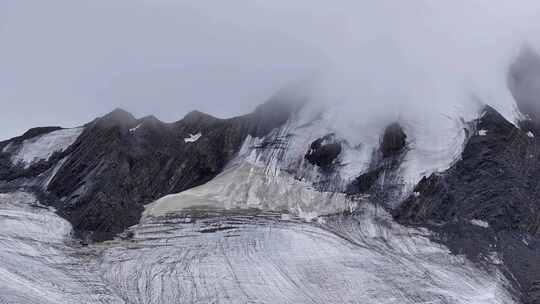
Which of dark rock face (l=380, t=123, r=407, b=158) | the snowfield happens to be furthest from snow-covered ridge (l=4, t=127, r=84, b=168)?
dark rock face (l=380, t=123, r=407, b=158)

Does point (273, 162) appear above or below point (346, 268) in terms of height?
above

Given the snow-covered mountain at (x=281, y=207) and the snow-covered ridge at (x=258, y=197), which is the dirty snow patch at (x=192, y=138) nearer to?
the snow-covered mountain at (x=281, y=207)

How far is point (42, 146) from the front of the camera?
64.3 meters

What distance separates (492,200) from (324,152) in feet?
40.3

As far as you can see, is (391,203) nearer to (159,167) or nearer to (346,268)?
(346,268)

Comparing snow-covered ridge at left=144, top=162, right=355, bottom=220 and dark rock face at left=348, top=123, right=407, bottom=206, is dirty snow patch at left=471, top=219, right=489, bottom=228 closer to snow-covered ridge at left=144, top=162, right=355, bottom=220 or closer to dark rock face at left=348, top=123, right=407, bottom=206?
dark rock face at left=348, top=123, right=407, bottom=206

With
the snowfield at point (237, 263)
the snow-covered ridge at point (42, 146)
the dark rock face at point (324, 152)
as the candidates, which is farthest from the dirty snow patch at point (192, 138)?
the snowfield at point (237, 263)

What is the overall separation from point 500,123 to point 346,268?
2020 cm

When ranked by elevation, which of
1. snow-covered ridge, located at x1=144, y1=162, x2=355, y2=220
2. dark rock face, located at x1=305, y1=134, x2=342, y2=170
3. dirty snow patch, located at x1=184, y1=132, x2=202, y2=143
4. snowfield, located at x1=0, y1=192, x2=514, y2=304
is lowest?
snowfield, located at x1=0, y1=192, x2=514, y2=304

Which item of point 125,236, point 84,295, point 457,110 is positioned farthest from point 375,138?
point 84,295

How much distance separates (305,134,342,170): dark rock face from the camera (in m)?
59.6

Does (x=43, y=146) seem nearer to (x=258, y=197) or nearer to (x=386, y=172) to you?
(x=258, y=197)

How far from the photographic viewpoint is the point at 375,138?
61312mm

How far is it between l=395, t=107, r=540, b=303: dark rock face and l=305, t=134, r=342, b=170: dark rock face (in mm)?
6815
